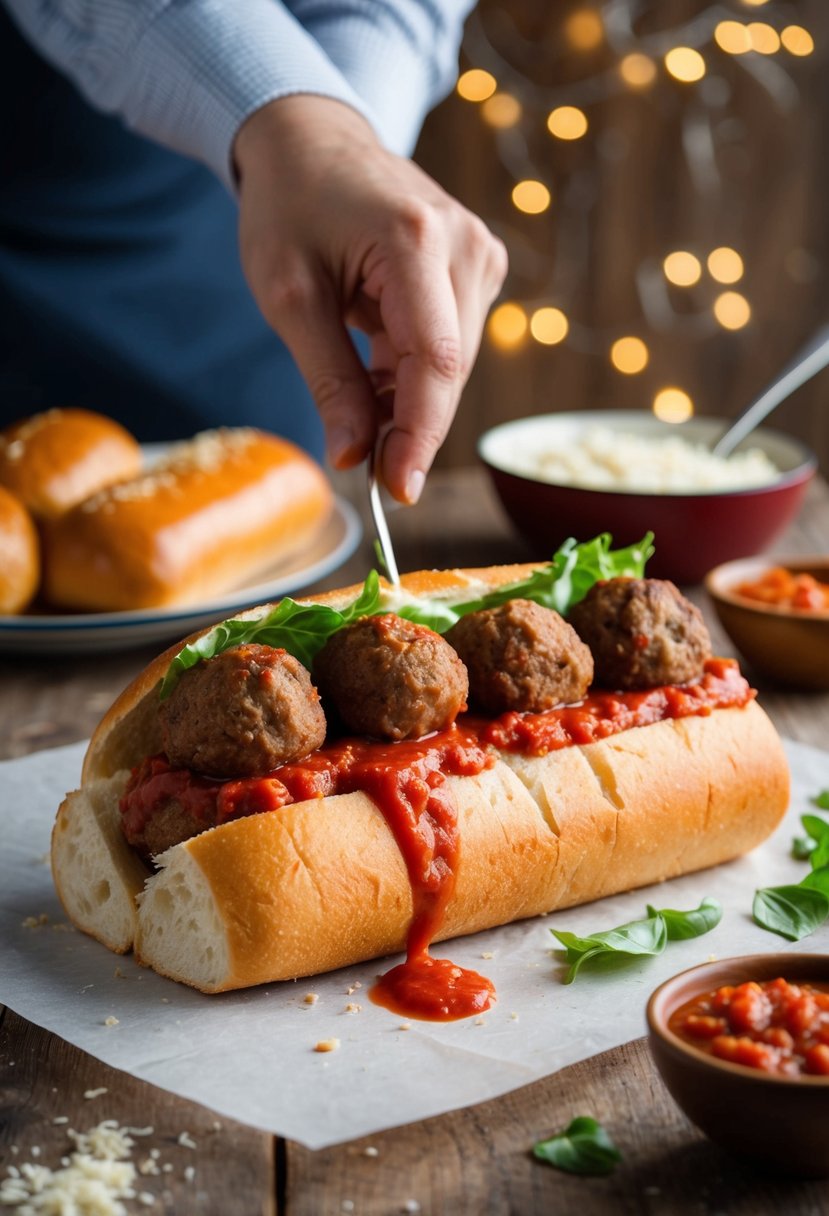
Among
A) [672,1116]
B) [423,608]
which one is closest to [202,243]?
[423,608]

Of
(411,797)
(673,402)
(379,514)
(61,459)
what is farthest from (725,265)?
(411,797)

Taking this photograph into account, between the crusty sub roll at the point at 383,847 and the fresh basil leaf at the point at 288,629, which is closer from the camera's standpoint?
the crusty sub roll at the point at 383,847

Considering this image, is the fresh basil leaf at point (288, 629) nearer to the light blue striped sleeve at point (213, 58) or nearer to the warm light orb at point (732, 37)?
the light blue striped sleeve at point (213, 58)

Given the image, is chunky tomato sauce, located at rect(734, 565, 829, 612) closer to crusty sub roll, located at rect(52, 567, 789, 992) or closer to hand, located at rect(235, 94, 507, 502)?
crusty sub roll, located at rect(52, 567, 789, 992)

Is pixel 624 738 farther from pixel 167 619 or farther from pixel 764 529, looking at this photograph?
pixel 764 529

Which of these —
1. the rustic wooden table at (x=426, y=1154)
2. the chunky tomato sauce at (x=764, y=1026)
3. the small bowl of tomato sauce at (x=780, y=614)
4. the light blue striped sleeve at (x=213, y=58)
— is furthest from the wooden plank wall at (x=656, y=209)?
the chunky tomato sauce at (x=764, y=1026)

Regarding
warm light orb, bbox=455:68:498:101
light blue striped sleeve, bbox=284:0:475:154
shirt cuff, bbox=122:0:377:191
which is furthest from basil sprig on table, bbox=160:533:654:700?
warm light orb, bbox=455:68:498:101
